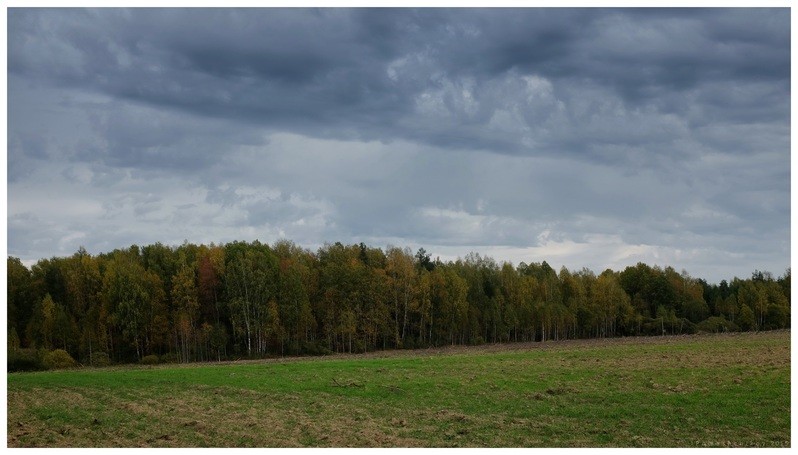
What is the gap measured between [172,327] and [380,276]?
23.9 metres

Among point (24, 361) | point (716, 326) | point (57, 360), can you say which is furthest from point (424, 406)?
point (716, 326)

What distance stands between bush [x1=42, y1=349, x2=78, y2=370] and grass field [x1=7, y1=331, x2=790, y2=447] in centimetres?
1493

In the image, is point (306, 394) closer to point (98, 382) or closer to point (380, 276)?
point (98, 382)

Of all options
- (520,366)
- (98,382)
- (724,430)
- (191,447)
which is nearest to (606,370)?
(520,366)

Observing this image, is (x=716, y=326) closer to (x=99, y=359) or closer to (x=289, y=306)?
(x=289, y=306)

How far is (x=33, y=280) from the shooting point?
74.8 metres

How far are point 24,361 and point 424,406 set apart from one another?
4207cm

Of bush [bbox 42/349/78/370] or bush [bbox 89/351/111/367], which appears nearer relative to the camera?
bush [bbox 42/349/78/370]

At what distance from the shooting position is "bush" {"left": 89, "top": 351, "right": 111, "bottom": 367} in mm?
63031

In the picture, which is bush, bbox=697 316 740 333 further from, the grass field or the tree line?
the grass field

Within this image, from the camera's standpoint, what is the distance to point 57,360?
59.5 meters

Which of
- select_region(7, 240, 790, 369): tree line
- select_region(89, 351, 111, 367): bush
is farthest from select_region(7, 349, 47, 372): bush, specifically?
select_region(89, 351, 111, 367): bush

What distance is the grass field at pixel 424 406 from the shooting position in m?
22.6

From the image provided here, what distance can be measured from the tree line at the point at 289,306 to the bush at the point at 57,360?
83 centimetres
